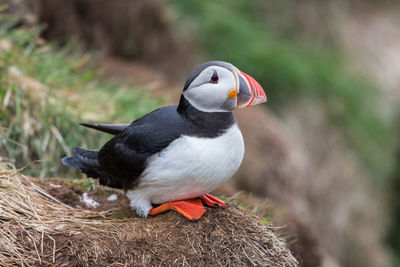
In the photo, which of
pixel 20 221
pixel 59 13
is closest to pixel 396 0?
pixel 59 13

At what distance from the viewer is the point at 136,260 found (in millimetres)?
2094

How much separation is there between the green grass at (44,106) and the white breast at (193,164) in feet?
3.80

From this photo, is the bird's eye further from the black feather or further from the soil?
the soil

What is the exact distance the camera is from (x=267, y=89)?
695 cm

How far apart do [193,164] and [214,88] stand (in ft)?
1.25

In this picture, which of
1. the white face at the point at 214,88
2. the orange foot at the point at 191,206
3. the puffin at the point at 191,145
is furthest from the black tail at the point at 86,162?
the white face at the point at 214,88

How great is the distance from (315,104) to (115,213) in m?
5.24

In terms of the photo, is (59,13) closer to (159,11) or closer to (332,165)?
(159,11)

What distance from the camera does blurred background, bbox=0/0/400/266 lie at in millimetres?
3600

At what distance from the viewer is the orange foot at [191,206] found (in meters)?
2.27

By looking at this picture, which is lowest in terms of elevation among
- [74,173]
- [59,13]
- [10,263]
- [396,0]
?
[74,173]

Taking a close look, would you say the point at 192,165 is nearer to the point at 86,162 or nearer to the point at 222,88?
the point at 222,88

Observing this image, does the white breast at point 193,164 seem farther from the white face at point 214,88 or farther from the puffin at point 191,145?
the white face at point 214,88

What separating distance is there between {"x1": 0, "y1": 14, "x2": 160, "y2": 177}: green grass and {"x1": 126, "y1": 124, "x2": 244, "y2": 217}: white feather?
1.15 meters
